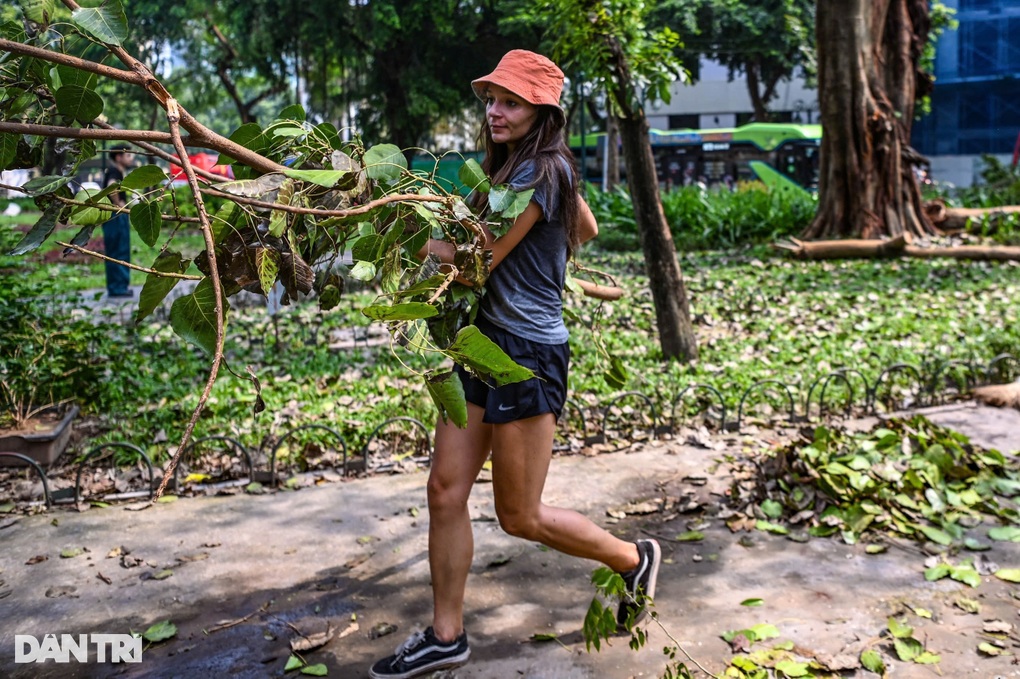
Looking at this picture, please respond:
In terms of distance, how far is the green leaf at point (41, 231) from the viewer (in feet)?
7.41

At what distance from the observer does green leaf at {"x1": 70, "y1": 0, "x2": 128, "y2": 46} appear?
1987 millimetres

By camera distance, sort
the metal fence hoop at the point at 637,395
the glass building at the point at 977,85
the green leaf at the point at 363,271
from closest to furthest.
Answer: the green leaf at the point at 363,271 < the metal fence hoop at the point at 637,395 < the glass building at the point at 977,85

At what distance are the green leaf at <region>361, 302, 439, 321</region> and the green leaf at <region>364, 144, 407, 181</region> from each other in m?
0.55

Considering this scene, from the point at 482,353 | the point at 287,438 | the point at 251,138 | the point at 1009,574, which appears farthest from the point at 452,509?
the point at 287,438

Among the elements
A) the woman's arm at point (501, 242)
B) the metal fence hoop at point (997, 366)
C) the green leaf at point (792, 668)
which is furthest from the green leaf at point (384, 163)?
the metal fence hoop at point (997, 366)

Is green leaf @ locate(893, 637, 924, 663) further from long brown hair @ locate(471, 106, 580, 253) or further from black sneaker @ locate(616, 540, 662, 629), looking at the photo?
long brown hair @ locate(471, 106, 580, 253)

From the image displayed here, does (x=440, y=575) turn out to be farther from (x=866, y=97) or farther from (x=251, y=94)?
(x=251, y=94)

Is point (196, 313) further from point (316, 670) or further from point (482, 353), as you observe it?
point (316, 670)

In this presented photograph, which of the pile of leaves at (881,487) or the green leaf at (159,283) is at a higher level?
the green leaf at (159,283)

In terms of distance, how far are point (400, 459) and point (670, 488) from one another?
4.77 feet

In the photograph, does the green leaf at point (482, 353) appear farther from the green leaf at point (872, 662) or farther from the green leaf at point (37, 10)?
the green leaf at point (872, 662)

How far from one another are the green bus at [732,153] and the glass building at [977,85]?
14.1 metres

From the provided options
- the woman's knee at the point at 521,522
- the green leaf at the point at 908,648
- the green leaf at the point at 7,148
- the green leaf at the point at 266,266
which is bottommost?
the green leaf at the point at 908,648

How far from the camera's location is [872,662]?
305 cm
